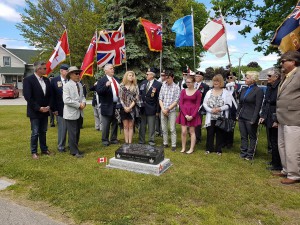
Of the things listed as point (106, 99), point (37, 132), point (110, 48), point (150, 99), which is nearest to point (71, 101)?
point (37, 132)

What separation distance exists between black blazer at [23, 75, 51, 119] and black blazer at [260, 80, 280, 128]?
16.4ft

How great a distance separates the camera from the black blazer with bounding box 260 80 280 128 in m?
5.70

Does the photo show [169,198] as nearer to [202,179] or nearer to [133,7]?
[202,179]

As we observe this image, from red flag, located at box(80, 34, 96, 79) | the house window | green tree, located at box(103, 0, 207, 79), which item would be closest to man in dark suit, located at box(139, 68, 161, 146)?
red flag, located at box(80, 34, 96, 79)

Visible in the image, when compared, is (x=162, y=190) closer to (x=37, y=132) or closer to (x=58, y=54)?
(x=37, y=132)

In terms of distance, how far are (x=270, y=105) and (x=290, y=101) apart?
111 centimetres

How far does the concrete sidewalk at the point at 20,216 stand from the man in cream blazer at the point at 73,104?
2.51 m

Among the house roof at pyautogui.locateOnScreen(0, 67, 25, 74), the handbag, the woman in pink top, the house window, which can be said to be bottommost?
the handbag

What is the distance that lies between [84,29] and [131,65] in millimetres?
15499

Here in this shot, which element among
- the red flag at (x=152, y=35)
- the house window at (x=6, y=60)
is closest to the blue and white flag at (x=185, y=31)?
the red flag at (x=152, y=35)

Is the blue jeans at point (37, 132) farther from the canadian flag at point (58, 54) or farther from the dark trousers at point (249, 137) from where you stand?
the dark trousers at point (249, 137)

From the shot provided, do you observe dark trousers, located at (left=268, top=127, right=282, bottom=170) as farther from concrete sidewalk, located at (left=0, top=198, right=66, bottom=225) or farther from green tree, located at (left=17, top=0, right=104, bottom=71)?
green tree, located at (left=17, top=0, right=104, bottom=71)

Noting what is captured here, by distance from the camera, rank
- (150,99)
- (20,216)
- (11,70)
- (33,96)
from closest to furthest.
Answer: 1. (20,216)
2. (33,96)
3. (150,99)
4. (11,70)

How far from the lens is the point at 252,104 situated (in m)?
6.17
